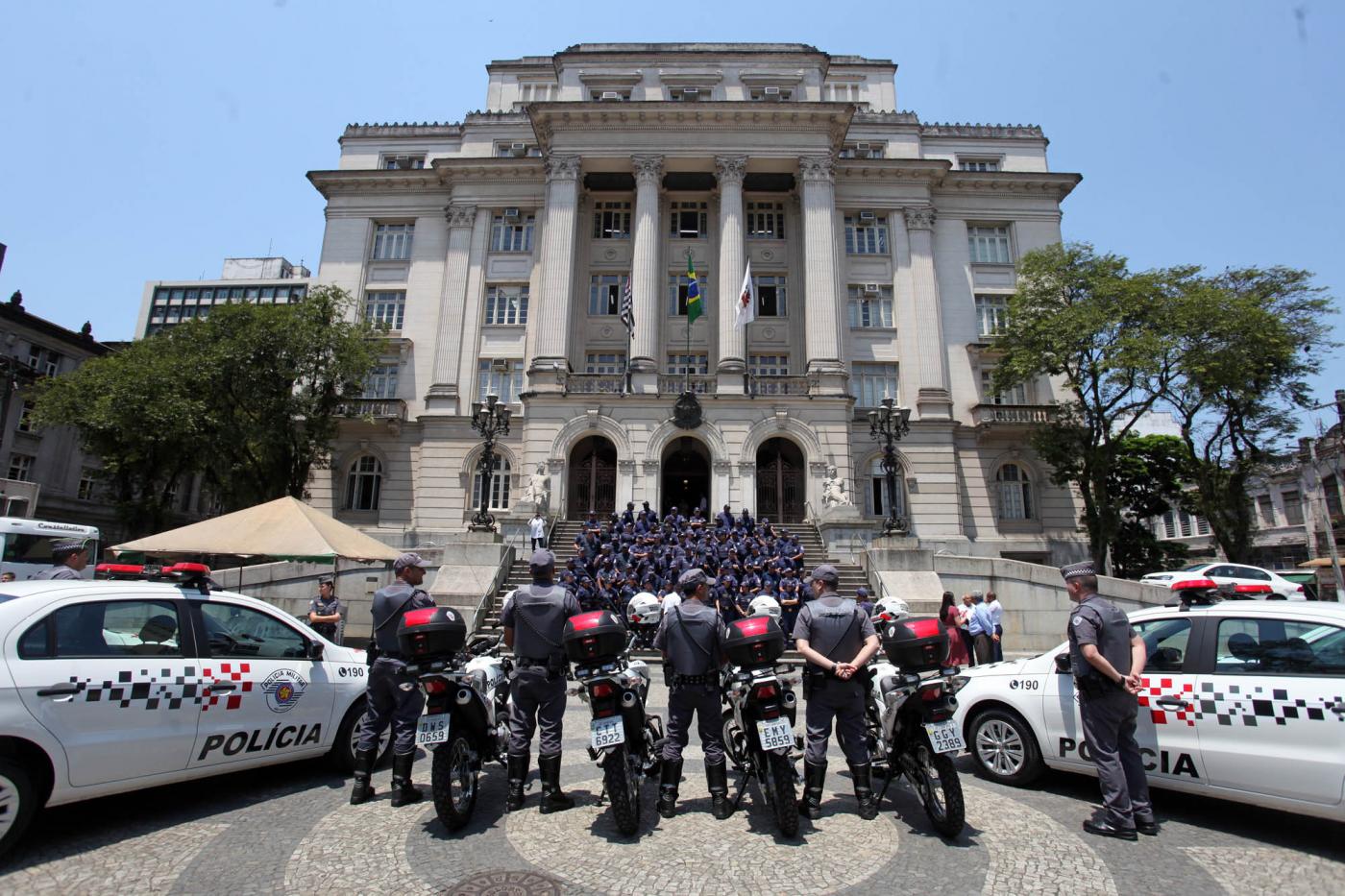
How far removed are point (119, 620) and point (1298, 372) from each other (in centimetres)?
3459

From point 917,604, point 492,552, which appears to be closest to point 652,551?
point 492,552

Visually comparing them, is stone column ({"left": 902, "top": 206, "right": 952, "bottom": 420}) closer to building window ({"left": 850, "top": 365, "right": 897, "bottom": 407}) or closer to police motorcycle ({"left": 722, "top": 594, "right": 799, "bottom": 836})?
building window ({"left": 850, "top": 365, "right": 897, "bottom": 407})

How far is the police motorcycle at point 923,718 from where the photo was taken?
16.9ft

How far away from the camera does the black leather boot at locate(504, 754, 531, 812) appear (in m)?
5.75

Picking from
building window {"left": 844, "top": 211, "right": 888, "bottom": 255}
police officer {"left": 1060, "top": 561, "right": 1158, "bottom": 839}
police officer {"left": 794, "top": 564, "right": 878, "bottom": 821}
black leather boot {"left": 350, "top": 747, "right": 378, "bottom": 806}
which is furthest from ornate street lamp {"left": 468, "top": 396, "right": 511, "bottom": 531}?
building window {"left": 844, "top": 211, "right": 888, "bottom": 255}

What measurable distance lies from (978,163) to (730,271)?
627 inches

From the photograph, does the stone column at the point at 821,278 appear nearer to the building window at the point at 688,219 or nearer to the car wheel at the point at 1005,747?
the building window at the point at 688,219

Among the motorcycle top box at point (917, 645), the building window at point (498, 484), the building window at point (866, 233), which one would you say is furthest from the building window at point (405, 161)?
the motorcycle top box at point (917, 645)

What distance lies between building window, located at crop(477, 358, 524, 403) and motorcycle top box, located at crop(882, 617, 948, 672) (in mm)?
26938

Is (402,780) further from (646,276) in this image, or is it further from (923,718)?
(646,276)

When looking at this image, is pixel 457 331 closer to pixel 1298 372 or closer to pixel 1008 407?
pixel 1008 407

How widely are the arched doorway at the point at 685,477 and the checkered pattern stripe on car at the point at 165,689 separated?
73.4 feet

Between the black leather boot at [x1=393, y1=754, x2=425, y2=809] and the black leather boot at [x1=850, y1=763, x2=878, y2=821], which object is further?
the black leather boot at [x1=393, y1=754, x2=425, y2=809]

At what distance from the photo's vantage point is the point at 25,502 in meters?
30.6
